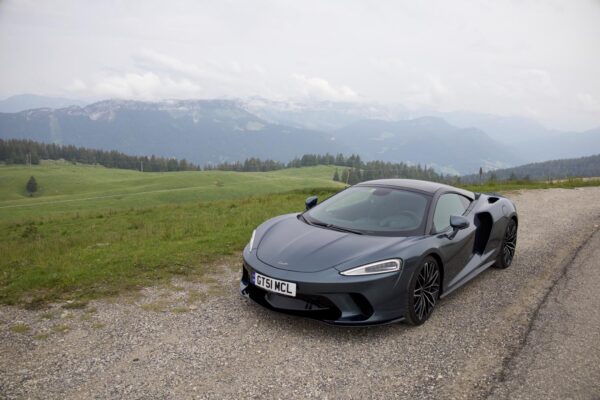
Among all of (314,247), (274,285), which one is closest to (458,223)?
(314,247)

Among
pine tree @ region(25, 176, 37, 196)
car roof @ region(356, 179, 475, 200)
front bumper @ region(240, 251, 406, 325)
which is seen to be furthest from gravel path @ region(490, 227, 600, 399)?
pine tree @ region(25, 176, 37, 196)

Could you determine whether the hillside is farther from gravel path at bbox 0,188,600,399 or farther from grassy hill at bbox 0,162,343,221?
gravel path at bbox 0,188,600,399

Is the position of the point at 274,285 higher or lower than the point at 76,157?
lower

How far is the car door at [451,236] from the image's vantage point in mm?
5684

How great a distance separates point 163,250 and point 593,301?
689 cm

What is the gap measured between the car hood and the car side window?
0.75 metres

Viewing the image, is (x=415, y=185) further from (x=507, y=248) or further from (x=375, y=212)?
(x=507, y=248)

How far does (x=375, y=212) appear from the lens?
597cm

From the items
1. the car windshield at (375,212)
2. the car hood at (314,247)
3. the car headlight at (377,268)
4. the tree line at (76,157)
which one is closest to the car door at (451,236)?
the car windshield at (375,212)

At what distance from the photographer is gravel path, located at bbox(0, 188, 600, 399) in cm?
382

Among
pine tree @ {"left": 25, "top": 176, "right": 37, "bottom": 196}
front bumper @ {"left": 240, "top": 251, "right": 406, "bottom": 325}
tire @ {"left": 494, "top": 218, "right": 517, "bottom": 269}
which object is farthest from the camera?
pine tree @ {"left": 25, "top": 176, "right": 37, "bottom": 196}

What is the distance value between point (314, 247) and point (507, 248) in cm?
412

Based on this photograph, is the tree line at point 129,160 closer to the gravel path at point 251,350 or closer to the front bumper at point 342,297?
the gravel path at point 251,350

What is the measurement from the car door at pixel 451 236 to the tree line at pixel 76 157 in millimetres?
136530
